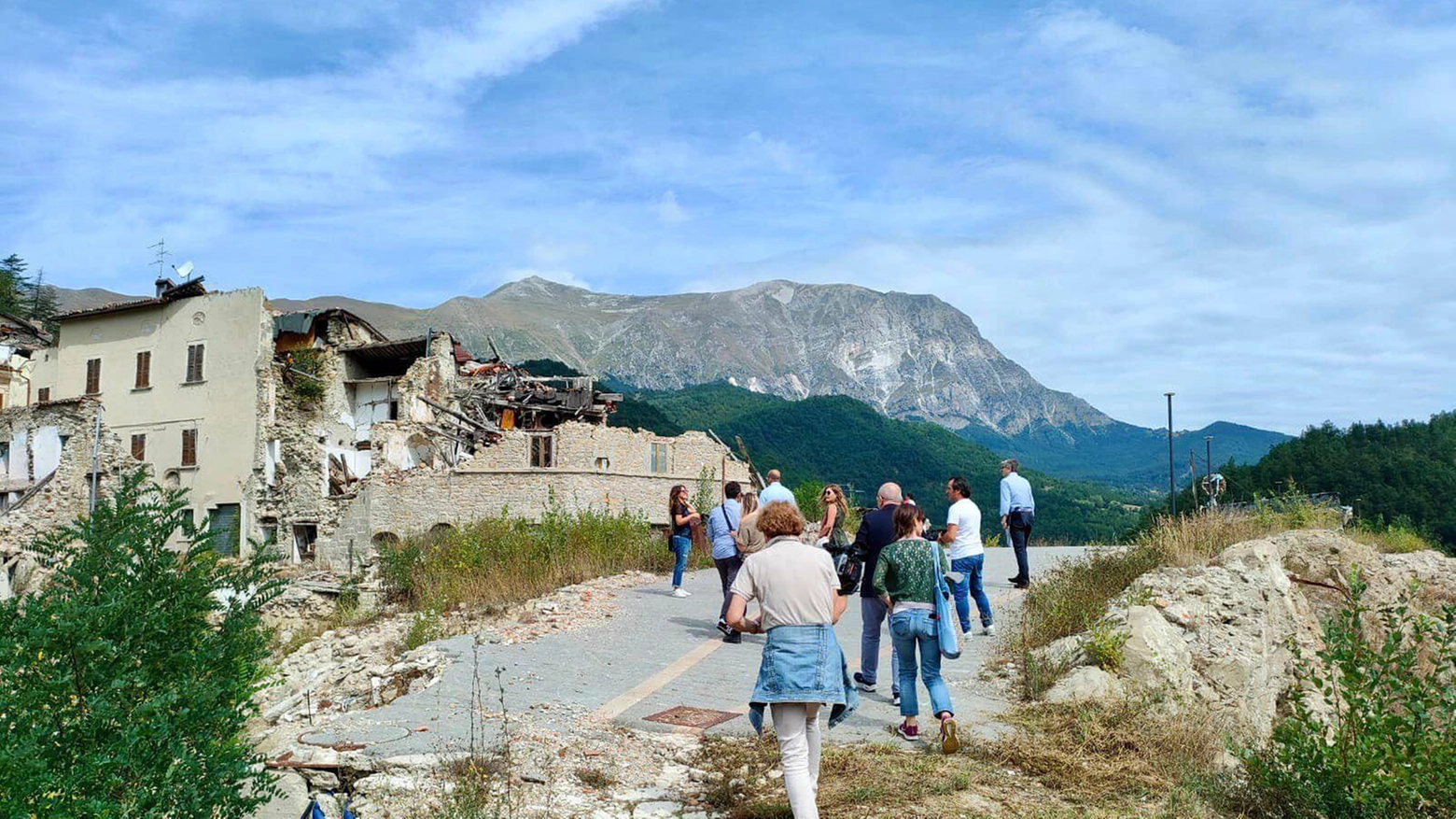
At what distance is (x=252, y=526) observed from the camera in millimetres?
39750

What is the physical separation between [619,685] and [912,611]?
12.0 ft

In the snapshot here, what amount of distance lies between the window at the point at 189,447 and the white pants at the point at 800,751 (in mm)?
41492

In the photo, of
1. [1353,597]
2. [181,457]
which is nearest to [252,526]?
[181,457]

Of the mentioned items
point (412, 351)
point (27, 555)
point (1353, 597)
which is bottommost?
point (27, 555)

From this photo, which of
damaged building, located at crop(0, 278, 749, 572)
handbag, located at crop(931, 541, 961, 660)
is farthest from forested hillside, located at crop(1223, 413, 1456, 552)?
handbag, located at crop(931, 541, 961, 660)

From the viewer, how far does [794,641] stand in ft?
20.3

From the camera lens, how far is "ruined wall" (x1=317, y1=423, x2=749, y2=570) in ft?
116

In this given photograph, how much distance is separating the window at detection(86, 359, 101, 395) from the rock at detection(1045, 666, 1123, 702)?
46205 mm

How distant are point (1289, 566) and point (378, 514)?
29495 millimetres

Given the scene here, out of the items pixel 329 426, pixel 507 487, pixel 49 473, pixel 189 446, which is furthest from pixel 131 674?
pixel 189 446

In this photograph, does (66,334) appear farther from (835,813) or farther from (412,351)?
(835,813)

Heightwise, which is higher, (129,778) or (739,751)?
(129,778)

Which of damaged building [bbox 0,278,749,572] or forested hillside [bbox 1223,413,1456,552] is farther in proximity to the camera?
forested hillside [bbox 1223,413,1456,552]

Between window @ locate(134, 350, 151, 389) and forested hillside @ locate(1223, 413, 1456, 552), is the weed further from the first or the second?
forested hillside @ locate(1223, 413, 1456, 552)
